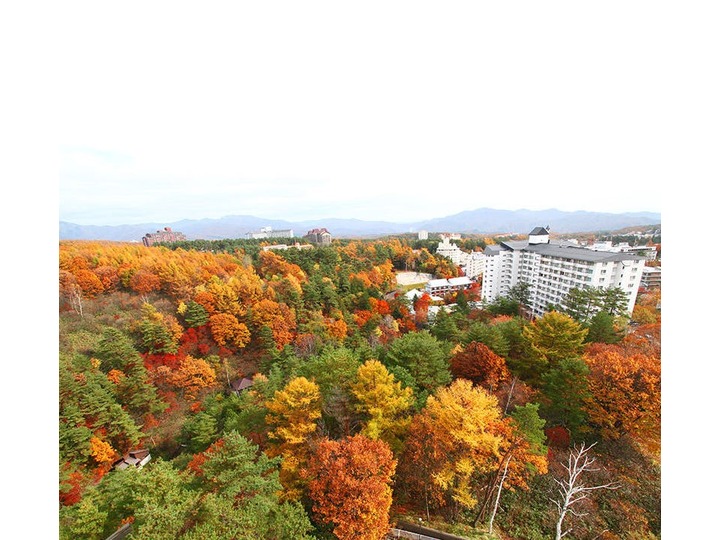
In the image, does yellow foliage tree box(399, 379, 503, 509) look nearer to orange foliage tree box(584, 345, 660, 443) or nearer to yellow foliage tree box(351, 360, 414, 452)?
yellow foliage tree box(351, 360, 414, 452)

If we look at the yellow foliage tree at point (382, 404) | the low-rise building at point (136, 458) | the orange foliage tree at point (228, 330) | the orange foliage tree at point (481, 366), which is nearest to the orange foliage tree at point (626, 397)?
the orange foliage tree at point (481, 366)

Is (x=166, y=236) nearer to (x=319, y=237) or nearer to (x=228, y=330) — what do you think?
(x=319, y=237)

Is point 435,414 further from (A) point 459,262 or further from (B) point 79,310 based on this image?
(A) point 459,262

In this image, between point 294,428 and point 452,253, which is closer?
→ point 294,428

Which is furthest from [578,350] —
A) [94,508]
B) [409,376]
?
[94,508]

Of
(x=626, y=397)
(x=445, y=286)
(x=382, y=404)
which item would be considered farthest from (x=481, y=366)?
(x=445, y=286)

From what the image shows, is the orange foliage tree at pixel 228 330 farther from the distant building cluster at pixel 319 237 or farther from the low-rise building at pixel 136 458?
the distant building cluster at pixel 319 237
